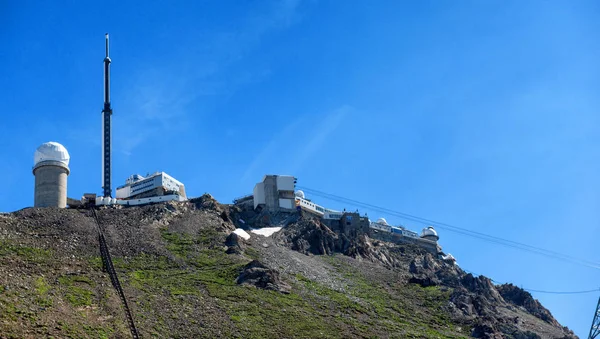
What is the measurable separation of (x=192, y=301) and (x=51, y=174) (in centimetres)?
4670

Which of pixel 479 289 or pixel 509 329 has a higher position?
pixel 479 289

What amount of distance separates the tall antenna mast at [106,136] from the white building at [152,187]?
4057mm

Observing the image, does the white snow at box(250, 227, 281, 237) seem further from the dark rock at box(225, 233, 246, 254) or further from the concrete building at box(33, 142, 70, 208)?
the concrete building at box(33, 142, 70, 208)

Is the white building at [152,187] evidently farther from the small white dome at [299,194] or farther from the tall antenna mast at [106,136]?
the small white dome at [299,194]

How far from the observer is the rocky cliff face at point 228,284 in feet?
272

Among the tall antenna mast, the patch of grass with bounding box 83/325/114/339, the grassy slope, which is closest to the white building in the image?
the tall antenna mast

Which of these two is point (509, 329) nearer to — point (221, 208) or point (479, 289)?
point (479, 289)

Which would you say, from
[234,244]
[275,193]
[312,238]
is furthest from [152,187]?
[234,244]

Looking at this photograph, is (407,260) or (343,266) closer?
(343,266)

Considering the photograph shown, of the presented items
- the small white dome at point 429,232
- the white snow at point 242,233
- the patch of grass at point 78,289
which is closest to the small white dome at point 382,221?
the small white dome at point 429,232

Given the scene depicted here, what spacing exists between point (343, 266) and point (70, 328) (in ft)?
184

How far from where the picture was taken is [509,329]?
11031cm

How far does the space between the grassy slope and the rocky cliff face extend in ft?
0.58

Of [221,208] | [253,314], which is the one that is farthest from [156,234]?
[253,314]
